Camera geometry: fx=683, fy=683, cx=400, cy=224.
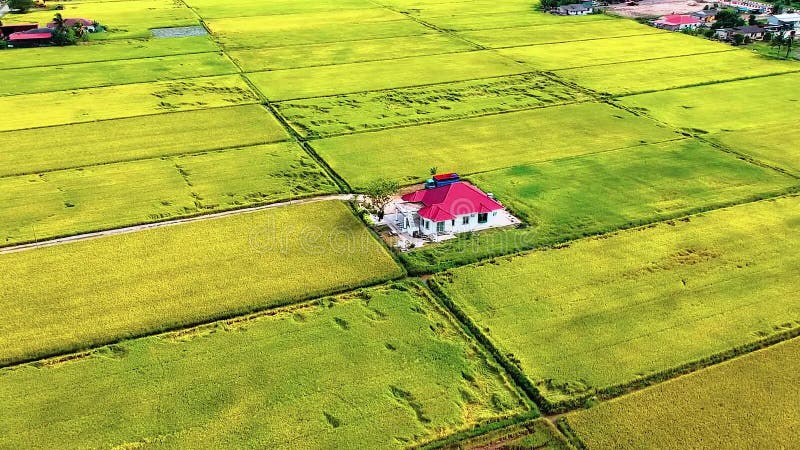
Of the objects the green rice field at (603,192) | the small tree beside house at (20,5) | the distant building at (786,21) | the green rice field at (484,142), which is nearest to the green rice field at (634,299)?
the green rice field at (603,192)

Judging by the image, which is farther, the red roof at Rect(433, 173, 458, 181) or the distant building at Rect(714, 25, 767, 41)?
the distant building at Rect(714, 25, 767, 41)

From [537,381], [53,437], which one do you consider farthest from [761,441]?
[53,437]

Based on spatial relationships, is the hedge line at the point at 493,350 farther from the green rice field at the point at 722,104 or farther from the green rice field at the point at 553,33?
the green rice field at the point at 553,33

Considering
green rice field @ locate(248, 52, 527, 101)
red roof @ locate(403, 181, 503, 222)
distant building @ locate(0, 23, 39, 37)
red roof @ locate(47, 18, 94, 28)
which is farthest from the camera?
red roof @ locate(47, 18, 94, 28)

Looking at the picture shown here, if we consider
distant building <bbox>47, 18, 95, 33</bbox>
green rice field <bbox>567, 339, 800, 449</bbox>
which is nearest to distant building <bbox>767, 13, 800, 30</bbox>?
green rice field <bbox>567, 339, 800, 449</bbox>

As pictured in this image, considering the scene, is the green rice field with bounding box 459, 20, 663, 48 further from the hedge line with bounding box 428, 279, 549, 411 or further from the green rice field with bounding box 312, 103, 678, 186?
the hedge line with bounding box 428, 279, 549, 411
